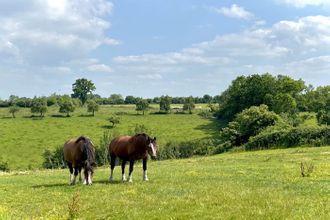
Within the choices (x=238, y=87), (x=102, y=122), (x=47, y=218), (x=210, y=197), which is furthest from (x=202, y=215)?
(x=102, y=122)

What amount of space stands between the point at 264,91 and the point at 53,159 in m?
61.2

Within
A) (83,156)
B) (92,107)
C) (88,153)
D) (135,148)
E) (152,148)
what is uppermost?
(92,107)

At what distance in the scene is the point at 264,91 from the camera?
419 feet

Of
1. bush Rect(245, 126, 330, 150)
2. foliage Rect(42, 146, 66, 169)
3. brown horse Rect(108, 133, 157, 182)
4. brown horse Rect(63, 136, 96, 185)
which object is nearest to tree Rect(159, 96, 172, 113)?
foliage Rect(42, 146, 66, 169)

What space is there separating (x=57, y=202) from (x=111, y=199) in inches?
93.7

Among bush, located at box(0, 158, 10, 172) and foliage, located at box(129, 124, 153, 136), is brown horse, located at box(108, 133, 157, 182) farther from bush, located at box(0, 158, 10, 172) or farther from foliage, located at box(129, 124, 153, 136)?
foliage, located at box(129, 124, 153, 136)

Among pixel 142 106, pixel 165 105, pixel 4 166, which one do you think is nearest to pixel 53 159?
pixel 4 166

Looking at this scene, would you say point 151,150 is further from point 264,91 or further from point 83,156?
point 264,91

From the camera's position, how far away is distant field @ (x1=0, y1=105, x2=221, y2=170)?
126188 millimetres

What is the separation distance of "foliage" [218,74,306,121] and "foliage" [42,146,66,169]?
53.6m

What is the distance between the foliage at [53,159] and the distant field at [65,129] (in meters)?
2.38

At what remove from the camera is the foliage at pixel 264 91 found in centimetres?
12307

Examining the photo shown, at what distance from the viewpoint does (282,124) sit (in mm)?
78312

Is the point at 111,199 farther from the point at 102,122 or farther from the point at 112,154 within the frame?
the point at 102,122
